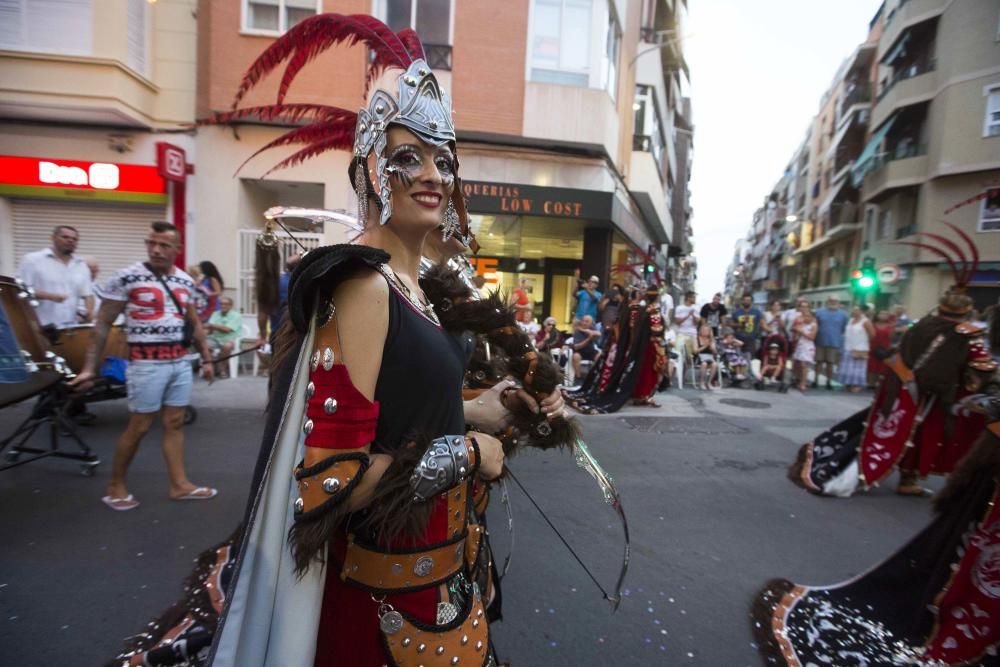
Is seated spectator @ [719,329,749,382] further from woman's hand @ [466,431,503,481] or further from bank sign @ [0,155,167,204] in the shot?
bank sign @ [0,155,167,204]

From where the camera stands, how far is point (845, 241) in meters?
32.5

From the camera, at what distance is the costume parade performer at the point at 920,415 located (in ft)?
14.8

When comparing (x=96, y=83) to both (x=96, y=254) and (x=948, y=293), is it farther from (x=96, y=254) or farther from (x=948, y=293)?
(x=948, y=293)

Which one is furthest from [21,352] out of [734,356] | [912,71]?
[912,71]

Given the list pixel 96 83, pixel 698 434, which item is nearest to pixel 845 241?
pixel 698 434

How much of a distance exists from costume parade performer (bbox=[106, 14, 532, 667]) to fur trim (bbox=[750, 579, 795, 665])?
2.07 m

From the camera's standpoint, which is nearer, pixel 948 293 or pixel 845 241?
pixel 948 293

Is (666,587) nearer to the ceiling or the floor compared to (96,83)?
nearer to the floor

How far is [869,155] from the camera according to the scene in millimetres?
25125

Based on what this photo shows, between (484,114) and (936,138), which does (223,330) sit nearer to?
(484,114)

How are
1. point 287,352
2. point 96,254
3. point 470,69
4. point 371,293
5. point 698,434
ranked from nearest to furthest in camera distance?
point 371,293 → point 287,352 → point 698,434 → point 96,254 → point 470,69

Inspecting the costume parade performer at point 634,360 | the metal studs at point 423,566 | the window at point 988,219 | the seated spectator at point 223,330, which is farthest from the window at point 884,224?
the metal studs at point 423,566

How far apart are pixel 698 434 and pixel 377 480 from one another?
6685mm

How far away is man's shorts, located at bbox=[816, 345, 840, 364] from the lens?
11.8 m
